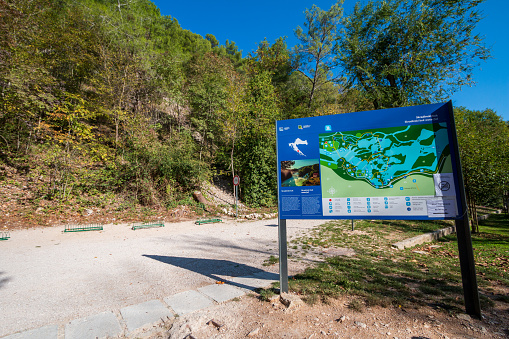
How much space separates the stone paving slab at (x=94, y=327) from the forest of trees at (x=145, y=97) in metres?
9.63

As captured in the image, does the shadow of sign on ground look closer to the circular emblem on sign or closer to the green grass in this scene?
the green grass

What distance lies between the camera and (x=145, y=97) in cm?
1512

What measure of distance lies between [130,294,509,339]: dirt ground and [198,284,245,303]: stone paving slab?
26cm

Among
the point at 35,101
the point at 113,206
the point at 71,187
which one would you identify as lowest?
the point at 113,206

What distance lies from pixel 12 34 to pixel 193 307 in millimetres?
14797

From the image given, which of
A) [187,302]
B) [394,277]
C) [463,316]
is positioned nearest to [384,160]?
[463,316]

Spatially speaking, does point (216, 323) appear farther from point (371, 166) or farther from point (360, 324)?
point (371, 166)

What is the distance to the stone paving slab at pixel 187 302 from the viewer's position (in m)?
2.81

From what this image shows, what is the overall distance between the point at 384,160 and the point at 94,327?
3904 millimetres

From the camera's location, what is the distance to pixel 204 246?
6324 millimetres

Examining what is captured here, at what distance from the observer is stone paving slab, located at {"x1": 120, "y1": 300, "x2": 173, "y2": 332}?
98.0 inches

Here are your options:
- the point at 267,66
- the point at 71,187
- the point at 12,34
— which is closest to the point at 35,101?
the point at 12,34

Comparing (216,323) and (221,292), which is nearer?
(216,323)

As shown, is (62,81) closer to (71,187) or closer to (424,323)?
(71,187)
